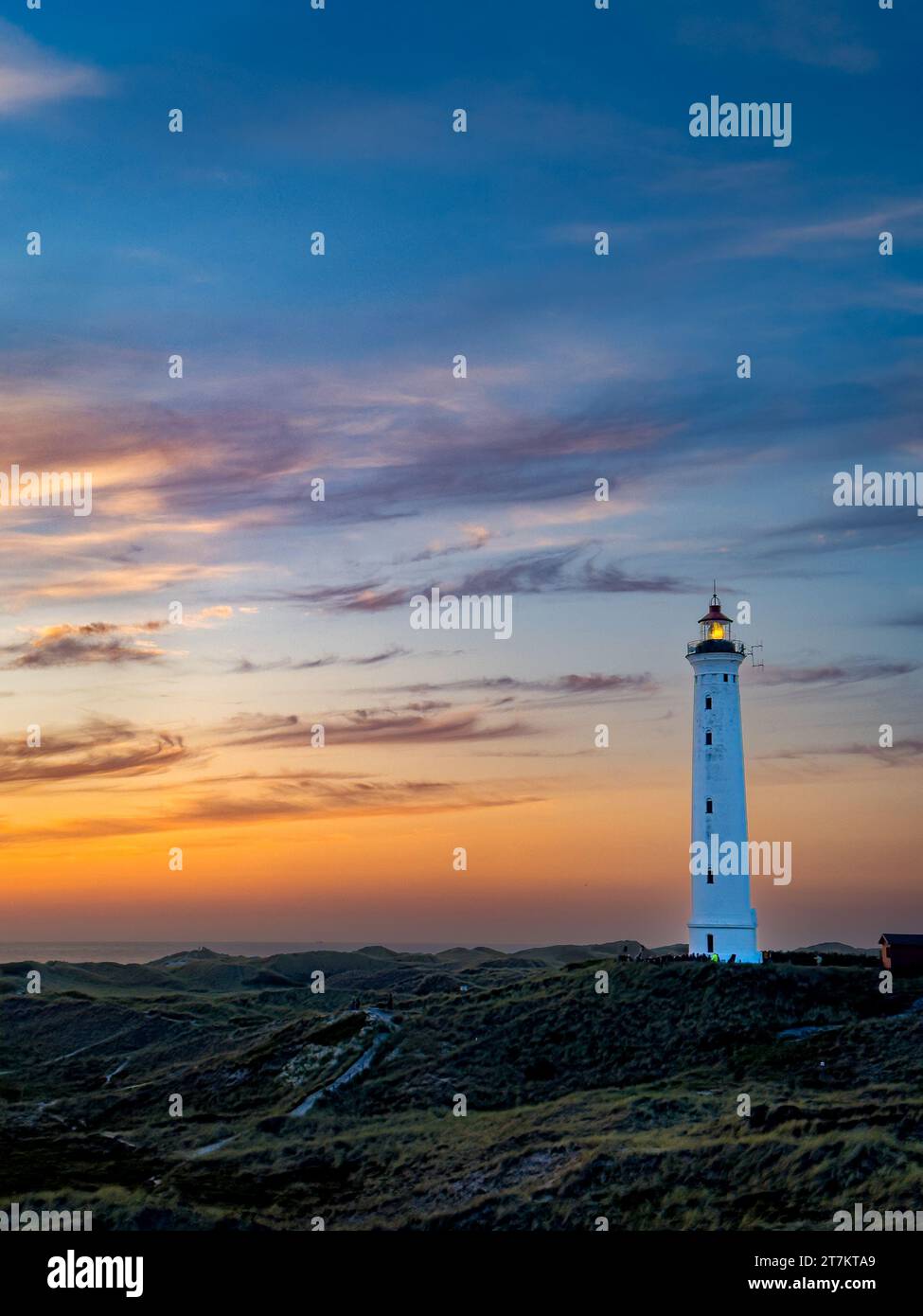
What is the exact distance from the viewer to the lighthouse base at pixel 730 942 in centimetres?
6738

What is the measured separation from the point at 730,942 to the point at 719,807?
23.2 feet

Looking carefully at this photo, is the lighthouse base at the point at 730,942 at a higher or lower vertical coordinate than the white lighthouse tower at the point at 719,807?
lower

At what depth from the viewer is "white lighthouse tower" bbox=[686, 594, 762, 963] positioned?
6750cm

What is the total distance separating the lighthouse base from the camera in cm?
6738

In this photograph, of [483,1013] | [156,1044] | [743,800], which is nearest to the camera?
[483,1013]

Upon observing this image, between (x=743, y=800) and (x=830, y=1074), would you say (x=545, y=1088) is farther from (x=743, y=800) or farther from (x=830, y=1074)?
(x=743, y=800)

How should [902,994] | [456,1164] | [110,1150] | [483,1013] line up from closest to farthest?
[456,1164]
[110,1150]
[902,994]
[483,1013]

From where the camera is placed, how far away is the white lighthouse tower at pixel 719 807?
67500 millimetres

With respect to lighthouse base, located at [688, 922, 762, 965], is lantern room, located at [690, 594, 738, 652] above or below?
above

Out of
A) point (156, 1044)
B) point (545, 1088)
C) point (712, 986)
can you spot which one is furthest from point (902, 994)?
point (156, 1044)

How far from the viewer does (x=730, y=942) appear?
2657 inches

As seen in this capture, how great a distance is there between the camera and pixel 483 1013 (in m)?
64.1

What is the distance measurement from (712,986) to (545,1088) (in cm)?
1194
